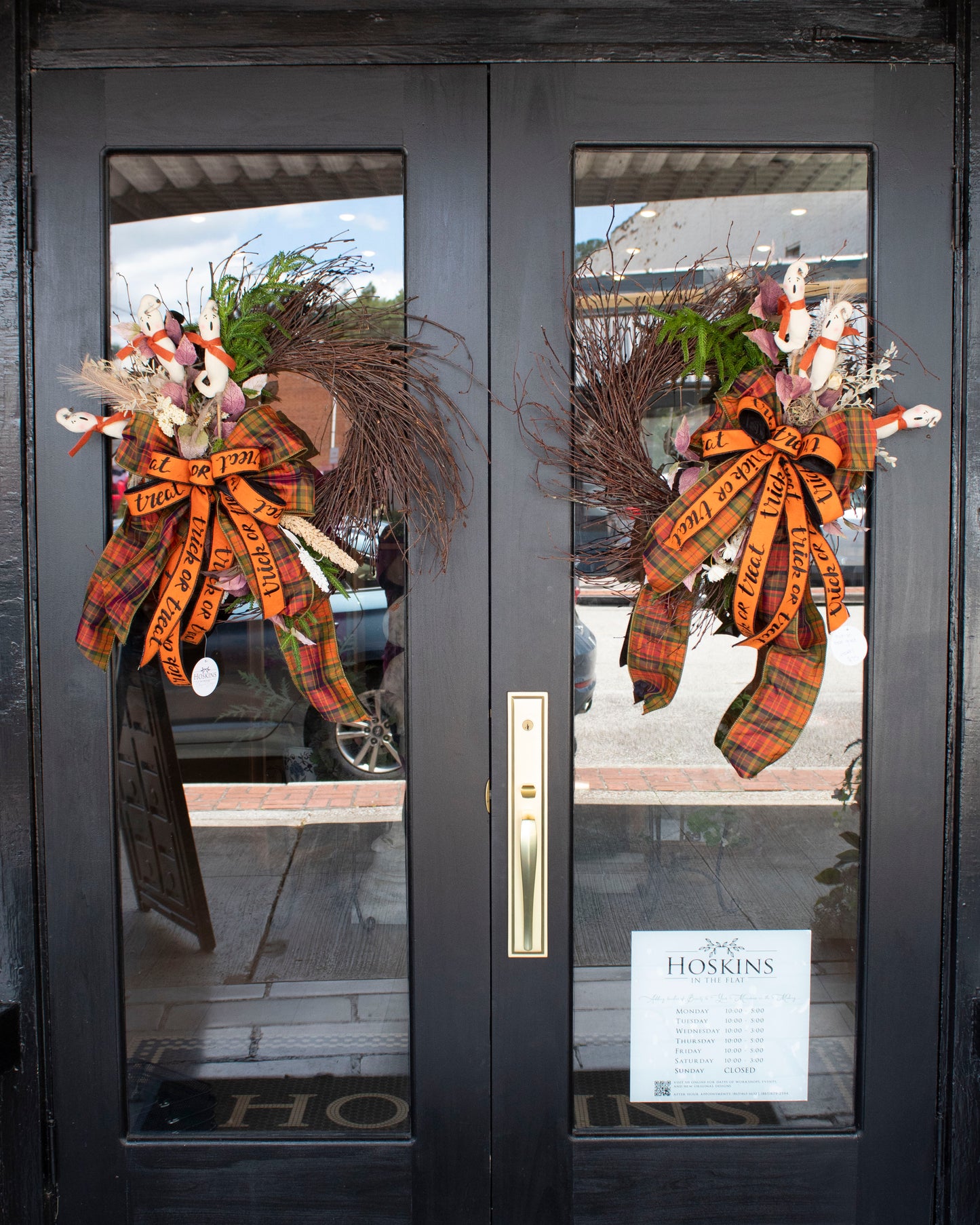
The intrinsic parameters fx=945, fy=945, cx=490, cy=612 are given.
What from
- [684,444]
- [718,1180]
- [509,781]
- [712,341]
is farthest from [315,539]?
[718,1180]

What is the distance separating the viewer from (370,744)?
1.83 m

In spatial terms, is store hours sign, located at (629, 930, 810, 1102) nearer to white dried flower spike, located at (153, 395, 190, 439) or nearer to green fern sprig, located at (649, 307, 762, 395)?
green fern sprig, located at (649, 307, 762, 395)

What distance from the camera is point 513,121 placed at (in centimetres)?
174

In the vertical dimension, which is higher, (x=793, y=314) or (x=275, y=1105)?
(x=793, y=314)

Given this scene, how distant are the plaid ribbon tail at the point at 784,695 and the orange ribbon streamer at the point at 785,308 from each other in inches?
18.6

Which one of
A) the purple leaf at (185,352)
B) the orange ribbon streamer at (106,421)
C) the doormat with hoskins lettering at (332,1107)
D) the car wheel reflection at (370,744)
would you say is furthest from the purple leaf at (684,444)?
the doormat with hoskins lettering at (332,1107)

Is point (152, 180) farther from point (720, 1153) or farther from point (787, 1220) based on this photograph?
point (787, 1220)

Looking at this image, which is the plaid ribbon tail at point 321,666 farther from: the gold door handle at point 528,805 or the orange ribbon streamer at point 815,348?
the orange ribbon streamer at point 815,348

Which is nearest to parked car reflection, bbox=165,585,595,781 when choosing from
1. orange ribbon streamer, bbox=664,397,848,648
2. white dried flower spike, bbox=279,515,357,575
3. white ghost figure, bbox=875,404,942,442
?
white dried flower spike, bbox=279,515,357,575

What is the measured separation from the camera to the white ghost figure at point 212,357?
1620 millimetres

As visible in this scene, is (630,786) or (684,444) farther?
(630,786)

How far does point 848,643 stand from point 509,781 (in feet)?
2.16

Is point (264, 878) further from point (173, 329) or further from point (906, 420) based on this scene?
point (906, 420)

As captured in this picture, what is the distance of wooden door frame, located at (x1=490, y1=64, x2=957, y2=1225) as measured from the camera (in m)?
1.75
